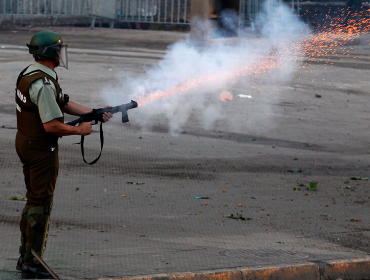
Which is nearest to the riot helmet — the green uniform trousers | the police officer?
the police officer

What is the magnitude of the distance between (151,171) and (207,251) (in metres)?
3.29

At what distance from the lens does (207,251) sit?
5480 mm

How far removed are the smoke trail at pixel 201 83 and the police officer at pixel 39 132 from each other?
262 inches

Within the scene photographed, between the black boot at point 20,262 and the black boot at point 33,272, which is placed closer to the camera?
the black boot at point 33,272

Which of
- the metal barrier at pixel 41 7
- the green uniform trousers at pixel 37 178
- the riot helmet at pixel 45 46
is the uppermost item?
the metal barrier at pixel 41 7

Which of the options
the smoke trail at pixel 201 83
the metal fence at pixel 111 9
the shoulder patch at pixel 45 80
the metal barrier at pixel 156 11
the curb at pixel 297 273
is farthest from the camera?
the metal barrier at pixel 156 11

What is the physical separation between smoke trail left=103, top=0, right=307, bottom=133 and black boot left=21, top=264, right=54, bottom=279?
6729 millimetres

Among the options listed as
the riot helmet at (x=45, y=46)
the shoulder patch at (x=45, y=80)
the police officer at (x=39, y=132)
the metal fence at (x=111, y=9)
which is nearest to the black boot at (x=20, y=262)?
the police officer at (x=39, y=132)

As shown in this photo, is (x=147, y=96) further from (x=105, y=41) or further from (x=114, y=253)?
(x=105, y=41)

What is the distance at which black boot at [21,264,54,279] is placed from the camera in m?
4.63

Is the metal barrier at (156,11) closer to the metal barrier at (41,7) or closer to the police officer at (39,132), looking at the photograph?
the metal barrier at (41,7)

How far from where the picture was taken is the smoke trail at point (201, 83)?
1223 centimetres

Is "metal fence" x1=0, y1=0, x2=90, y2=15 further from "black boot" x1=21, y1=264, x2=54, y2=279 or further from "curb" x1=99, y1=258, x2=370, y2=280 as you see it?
"curb" x1=99, y1=258, x2=370, y2=280

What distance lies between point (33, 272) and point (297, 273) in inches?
91.6
